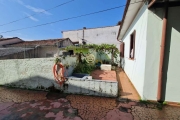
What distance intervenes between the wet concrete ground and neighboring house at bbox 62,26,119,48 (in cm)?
1300

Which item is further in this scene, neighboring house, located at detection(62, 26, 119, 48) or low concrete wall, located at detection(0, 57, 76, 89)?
neighboring house, located at detection(62, 26, 119, 48)

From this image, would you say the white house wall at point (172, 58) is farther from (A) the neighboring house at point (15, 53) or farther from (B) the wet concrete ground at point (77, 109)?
(A) the neighboring house at point (15, 53)

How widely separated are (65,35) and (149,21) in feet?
60.5

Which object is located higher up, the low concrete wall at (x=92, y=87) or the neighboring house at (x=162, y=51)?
the neighboring house at (x=162, y=51)

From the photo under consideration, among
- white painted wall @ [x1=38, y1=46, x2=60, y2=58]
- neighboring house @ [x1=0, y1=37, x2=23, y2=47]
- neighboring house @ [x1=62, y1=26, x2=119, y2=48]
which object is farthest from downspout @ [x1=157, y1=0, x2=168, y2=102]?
neighboring house @ [x1=0, y1=37, x2=23, y2=47]

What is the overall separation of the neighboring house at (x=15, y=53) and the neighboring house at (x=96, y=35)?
852 cm

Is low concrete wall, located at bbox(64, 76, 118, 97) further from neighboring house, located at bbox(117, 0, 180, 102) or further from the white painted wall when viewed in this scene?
the white painted wall

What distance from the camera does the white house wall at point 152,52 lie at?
134 inches

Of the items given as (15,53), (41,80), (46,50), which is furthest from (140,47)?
(46,50)

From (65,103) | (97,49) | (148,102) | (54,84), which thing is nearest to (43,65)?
(54,84)

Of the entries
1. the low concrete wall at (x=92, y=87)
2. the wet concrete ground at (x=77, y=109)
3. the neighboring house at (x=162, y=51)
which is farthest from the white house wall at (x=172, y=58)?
the low concrete wall at (x=92, y=87)

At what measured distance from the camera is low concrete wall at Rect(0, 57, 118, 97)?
14.1ft

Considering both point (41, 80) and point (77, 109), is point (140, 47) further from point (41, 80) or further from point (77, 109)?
point (41, 80)

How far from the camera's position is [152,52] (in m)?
3.52
